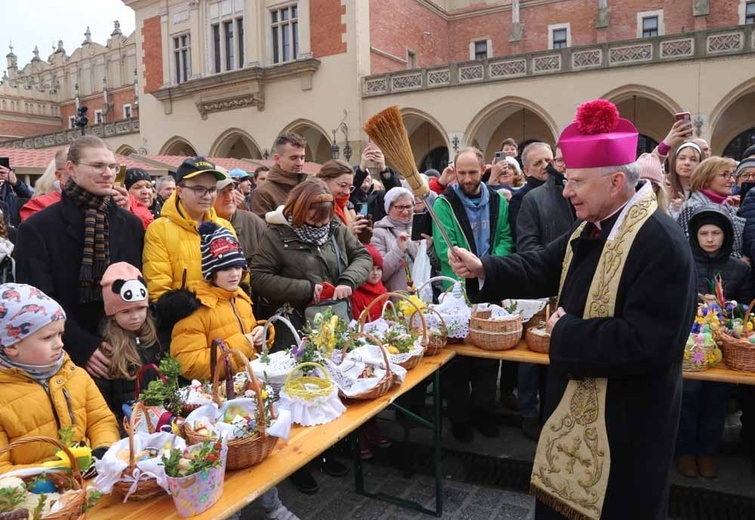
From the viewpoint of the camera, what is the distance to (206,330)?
2.92 metres

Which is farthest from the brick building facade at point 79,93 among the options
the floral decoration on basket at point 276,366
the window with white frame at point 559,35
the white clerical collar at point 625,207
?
the white clerical collar at point 625,207

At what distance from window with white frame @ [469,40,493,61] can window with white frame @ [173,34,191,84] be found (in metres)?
12.6

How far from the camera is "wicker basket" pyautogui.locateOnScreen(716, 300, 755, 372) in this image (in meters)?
3.08

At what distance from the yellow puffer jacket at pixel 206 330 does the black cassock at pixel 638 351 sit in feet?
5.37

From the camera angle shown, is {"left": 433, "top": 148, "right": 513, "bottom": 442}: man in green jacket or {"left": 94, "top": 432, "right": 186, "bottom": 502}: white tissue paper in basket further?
{"left": 433, "top": 148, "right": 513, "bottom": 442}: man in green jacket

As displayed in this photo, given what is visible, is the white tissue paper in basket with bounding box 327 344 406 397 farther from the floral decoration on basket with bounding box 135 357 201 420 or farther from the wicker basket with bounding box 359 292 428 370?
the floral decoration on basket with bounding box 135 357 201 420

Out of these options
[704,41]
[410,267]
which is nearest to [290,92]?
[704,41]

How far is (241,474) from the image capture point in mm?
2078

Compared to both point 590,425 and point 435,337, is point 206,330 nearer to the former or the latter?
point 435,337

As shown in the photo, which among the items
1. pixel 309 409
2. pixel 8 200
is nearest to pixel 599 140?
pixel 309 409

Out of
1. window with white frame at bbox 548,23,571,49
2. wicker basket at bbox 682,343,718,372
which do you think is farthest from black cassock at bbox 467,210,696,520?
window with white frame at bbox 548,23,571,49

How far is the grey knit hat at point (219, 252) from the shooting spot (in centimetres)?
294

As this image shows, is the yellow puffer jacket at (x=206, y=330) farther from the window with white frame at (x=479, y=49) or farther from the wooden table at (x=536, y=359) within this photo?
the window with white frame at (x=479, y=49)

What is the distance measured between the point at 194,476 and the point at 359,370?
45.7 inches
